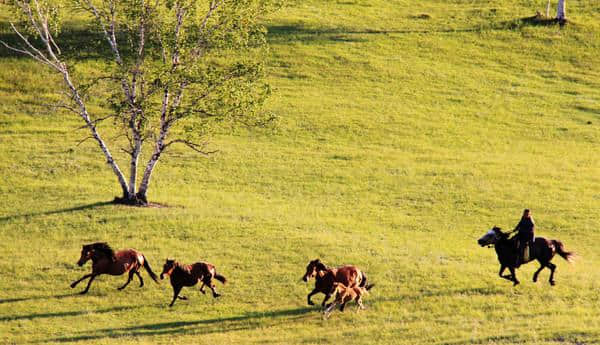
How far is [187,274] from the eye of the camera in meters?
29.7

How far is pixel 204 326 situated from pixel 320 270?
4107 mm

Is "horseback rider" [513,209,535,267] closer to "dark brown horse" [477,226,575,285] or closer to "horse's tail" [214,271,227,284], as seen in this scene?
"dark brown horse" [477,226,575,285]

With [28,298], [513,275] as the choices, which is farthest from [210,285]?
[513,275]

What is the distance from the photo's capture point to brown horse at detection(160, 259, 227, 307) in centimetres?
2938

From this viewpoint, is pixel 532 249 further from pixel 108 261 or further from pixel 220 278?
pixel 108 261

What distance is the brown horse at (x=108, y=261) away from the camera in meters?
30.7

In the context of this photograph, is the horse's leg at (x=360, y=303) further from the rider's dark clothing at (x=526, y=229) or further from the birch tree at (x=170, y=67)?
the birch tree at (x=170, y=67)

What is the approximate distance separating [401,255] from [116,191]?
627 inches

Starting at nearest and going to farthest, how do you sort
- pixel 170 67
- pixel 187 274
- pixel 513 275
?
pixel 187 274 → pixel 513 275 → pixel 170 67

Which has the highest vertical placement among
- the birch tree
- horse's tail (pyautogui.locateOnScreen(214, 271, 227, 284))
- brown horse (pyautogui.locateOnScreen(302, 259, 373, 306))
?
the birch tree

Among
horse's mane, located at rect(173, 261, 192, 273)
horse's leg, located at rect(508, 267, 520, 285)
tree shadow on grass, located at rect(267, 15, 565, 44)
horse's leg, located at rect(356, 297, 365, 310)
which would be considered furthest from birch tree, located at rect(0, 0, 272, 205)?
tree shadow on grass, located at rect(267, 15, 565, 44)

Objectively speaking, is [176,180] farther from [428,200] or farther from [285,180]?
[428,200]

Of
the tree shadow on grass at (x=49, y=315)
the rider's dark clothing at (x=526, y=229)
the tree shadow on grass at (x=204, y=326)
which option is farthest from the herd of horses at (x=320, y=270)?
the tree shadow on grass at (x=49, y=315)

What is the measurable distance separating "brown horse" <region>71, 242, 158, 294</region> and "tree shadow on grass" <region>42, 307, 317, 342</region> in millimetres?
3127
